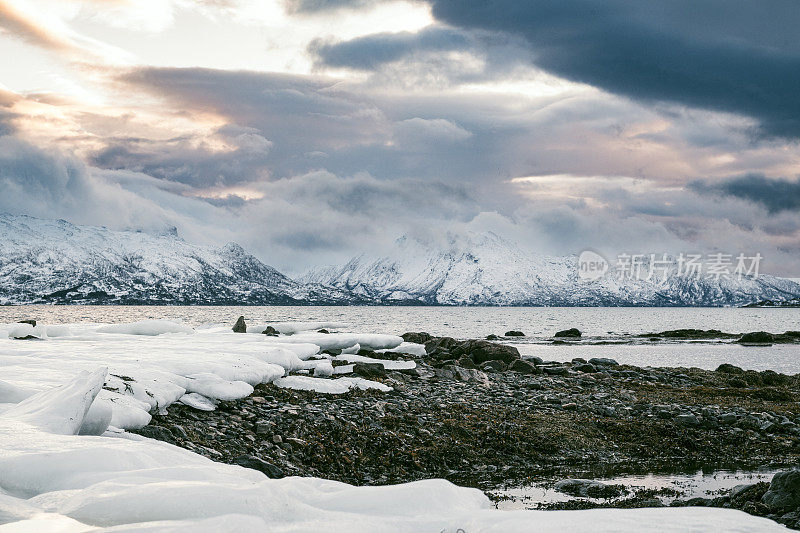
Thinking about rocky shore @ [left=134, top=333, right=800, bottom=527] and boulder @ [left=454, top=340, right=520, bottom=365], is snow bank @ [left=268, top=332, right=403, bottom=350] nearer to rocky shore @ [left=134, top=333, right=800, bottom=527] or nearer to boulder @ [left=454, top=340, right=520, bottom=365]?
boulder @ [left=454, top=340, right=520, bottom=365]

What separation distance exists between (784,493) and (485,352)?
25.3 meters

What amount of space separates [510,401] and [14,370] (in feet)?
48.1

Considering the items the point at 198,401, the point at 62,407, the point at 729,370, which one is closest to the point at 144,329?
the point at 198,401

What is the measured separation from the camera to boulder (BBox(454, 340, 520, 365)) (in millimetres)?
33812

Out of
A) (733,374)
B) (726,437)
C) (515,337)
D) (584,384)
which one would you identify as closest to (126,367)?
(726,437)

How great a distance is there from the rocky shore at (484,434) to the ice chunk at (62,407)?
93.9 inches

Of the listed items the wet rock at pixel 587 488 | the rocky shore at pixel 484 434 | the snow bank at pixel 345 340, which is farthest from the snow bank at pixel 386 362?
the wet rock at pixel 587 488

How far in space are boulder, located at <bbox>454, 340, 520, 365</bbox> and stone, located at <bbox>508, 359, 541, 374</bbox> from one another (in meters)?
1.68

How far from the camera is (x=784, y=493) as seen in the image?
9039 millimetres

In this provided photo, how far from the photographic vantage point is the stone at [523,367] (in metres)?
30.8

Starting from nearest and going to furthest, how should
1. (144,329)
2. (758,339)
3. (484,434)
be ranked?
(484,434), (144,329), (758,339)

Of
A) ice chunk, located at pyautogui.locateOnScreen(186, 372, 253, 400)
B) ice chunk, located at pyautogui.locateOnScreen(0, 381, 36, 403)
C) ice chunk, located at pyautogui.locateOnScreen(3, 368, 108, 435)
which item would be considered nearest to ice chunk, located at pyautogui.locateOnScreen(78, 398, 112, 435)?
ice chunk, located at pyautogui.locateOnScreen(3, 368, 108, 435)

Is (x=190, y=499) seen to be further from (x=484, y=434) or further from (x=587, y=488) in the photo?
(x=484, y=434)

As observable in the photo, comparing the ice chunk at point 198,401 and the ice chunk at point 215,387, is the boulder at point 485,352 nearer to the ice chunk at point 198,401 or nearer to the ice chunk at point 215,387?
the ice chunk at point 215,387
